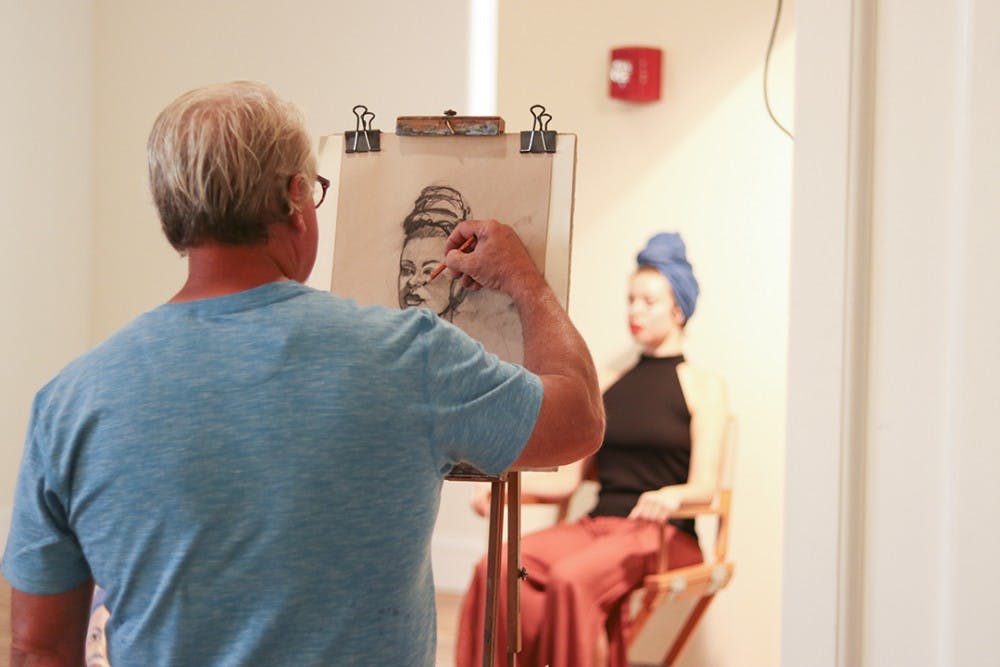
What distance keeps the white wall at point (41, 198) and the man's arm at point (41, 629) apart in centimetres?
361

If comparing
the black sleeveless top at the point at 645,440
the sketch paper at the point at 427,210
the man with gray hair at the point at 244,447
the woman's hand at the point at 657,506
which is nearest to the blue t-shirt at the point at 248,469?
the man with gray hair at the point at 244,447

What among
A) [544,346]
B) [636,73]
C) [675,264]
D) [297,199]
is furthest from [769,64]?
[297,199]

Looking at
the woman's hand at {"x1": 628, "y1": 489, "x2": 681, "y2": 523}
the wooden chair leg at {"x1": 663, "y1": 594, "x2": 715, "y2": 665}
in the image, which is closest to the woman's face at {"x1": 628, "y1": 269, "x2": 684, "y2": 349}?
the woman's hand at {"x1": 628, "y1": 489, "x2": 681, "y2": 523}

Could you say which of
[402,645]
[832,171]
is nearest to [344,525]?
[402,645]

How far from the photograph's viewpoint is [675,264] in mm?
3496

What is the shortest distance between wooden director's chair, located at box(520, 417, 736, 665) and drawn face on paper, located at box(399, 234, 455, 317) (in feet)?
4.92

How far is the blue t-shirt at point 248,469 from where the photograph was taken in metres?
1.17

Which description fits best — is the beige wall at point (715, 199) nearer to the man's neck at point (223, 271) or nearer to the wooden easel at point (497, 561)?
the wooden easel at point (497, 561)

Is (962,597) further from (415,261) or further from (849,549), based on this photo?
Result: (415,261)

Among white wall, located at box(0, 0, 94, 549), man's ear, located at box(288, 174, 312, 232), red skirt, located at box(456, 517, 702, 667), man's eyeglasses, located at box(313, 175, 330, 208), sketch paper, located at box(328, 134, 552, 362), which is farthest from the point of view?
white wall, located at box(0, 0, 94, 549)

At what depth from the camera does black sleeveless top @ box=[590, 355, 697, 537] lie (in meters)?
3.41

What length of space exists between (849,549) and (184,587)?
1.00 metres

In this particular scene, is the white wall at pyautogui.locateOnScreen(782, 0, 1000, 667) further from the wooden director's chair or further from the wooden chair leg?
the wooden chair leg

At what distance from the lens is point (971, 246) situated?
165 centimetres
